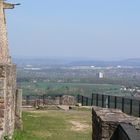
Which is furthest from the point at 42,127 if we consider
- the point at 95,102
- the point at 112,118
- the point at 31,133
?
the point at 95,102

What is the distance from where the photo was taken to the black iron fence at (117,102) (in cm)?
2739

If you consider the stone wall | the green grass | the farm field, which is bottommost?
the farm field

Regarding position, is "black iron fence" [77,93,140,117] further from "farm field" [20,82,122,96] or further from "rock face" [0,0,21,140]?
"rock face" [0,0,21,140]

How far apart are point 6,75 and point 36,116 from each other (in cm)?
1068

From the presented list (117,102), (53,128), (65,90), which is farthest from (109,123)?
(65,90)

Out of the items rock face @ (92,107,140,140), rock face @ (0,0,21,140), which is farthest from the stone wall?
rock face @ (92,107,140,140)

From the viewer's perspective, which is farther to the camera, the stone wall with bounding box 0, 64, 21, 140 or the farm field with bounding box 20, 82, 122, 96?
the farm field with bounding box 20, 82, 122, 96

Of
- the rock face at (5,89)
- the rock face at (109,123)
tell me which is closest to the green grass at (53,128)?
the rock face at (5,89)

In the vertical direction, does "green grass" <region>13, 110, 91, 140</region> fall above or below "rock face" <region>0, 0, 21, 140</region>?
below

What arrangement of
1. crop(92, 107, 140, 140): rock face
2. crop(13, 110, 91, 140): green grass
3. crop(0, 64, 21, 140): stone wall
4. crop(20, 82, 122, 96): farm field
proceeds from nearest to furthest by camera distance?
crop(92, 107, 140, 140): rock face < crop(0, 64, 21, 140): stone wall < crop(13, 110, 91, 140): green grass < crop(20, 82, 122, 96): farm field

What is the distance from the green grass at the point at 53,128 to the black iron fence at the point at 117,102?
2.34 metres

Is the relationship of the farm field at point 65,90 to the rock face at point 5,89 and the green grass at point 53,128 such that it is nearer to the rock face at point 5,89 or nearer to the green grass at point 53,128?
the green grass at point 53,128

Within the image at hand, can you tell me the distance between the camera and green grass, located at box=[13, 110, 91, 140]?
19109 millimetres

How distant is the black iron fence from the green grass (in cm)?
234
